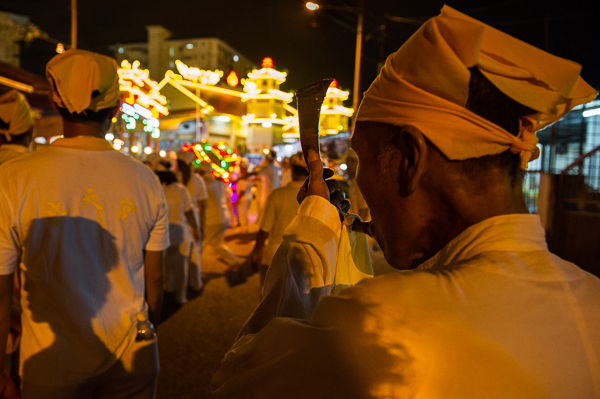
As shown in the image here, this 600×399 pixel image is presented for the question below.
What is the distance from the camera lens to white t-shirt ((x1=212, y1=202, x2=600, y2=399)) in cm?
66

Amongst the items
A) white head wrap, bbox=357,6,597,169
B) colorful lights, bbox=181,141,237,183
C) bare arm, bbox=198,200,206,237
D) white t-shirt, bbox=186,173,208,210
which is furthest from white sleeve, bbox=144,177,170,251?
colorful lights, bbox=181,141,237,183

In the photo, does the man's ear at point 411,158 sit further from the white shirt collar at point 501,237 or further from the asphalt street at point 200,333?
the asphalt street at point 200,333

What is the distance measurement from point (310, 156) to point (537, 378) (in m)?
0.82

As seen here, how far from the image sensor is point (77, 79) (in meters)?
1.80

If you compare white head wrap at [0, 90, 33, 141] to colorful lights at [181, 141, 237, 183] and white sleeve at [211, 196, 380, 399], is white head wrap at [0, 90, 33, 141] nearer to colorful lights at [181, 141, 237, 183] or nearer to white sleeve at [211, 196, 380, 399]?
white sleeve at [211, 196, 380, 399]

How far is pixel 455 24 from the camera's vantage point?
0.78 metres

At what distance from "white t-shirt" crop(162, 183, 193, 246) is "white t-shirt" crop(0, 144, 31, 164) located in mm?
2524

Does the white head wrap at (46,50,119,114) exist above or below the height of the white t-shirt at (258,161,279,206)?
above

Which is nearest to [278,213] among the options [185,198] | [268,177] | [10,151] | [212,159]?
[185,198]

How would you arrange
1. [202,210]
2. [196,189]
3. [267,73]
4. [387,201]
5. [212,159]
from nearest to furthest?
[387,201] → [196,189] → [202,210] → [212,159] → [267,73]

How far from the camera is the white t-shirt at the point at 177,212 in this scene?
5.59 metres

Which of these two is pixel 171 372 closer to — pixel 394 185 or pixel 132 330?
pixel 132 330

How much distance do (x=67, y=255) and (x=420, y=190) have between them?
1.58 metres

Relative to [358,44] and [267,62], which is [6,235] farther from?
[358,44]
